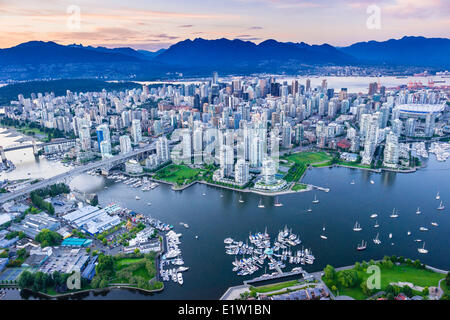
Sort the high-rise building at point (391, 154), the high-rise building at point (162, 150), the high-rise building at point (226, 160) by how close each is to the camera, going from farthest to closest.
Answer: the high-rise building at point (162, 150)
the high-rise building at point (391, 154)
the high-rise building at point (226, 160)

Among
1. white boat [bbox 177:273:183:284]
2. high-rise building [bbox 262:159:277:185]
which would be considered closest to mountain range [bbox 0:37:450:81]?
high-rise building [bbox 262:159:277:185]

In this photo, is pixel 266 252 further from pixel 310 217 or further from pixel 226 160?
pixel 226 160

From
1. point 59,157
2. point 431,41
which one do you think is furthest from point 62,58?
point 431,41

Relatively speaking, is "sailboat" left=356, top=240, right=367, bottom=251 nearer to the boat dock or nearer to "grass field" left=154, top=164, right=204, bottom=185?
the boat dock

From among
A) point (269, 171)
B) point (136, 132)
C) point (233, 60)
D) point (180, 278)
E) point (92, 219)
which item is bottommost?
point (180, 278)

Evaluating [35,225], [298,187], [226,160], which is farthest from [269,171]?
[35,225]

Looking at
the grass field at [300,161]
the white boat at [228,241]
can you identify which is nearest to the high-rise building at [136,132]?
the grass field at [300,161]

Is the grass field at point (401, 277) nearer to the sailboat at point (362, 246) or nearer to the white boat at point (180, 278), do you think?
the sailboat at point (362, 246)

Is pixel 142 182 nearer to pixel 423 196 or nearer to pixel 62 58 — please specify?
pixel 423 196
